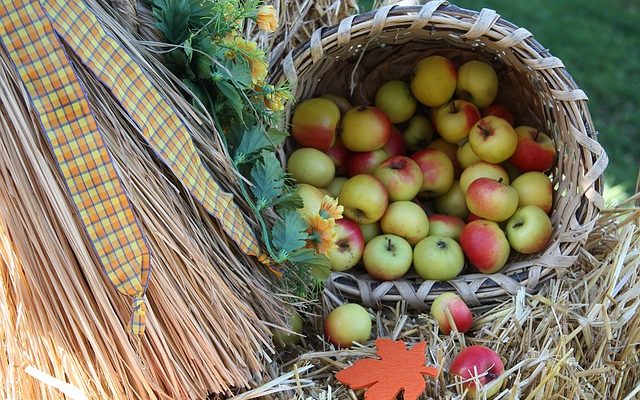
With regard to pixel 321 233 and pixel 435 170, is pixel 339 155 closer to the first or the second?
pixel 435 170

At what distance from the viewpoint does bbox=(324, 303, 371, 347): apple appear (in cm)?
143

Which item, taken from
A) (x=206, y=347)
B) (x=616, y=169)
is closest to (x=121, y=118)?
(x=206, y=347)

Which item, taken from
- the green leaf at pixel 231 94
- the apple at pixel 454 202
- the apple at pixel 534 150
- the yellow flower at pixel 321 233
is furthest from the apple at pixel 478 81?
the green leaf at pixel 231 94

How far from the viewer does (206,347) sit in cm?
117

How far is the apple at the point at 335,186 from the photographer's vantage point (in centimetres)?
170

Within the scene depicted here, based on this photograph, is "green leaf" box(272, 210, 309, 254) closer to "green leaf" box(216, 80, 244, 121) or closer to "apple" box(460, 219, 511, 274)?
"green leaf" box(216, 80, 244, 121)

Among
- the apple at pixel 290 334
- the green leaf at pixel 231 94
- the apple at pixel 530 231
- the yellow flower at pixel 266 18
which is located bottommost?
the apple at pixel 290 334

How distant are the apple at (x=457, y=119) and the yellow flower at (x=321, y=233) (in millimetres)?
523

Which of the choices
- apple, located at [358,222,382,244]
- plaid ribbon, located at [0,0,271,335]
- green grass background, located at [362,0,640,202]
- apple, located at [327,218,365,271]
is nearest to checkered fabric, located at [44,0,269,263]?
plaid ribbon, located at [0,0,271,335]

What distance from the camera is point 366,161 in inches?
68.4

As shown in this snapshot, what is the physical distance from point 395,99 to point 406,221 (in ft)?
1.01

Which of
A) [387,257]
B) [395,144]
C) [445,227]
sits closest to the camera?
[387,257]

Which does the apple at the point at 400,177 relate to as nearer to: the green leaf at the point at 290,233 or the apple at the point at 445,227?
the apple at the point at 445,227

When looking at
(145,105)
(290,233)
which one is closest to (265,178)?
(290,233)
